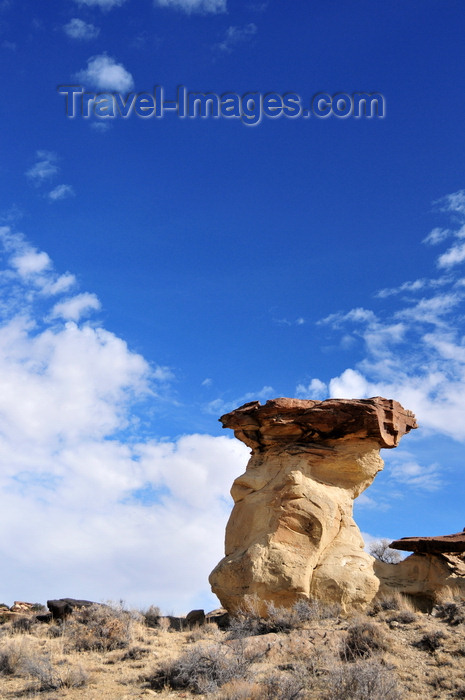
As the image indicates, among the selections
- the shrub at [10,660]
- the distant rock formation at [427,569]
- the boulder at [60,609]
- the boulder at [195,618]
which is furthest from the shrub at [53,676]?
the distant rock formation at [427,569]

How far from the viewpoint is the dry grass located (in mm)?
10039

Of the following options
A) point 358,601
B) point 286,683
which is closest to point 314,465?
point 358,601

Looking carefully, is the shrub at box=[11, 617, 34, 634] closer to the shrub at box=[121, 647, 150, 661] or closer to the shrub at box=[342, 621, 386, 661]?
the shrub at box=[121, 647, 150, 661]

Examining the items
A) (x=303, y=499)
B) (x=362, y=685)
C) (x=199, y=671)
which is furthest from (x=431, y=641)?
(x=303, y=499)

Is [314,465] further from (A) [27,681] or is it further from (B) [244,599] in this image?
(A) [27,681]

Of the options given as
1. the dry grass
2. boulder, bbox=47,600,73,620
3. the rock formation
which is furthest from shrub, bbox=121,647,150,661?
boulder, bbox=47,600,73,620

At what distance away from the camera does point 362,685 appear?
930cm

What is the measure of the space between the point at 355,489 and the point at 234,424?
4.98 meters

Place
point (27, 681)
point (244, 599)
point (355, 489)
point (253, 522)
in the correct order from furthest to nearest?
point (355, 489) → point (253, 522) → point (244, 599) → point (27, 681)

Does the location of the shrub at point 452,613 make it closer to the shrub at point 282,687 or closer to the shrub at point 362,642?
the shrub at point 362,642

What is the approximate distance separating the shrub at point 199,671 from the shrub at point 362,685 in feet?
6.16

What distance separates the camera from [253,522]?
19.6 m

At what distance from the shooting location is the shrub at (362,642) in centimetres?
1220

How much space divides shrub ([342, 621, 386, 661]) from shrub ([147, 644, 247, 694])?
2461 millimetres
